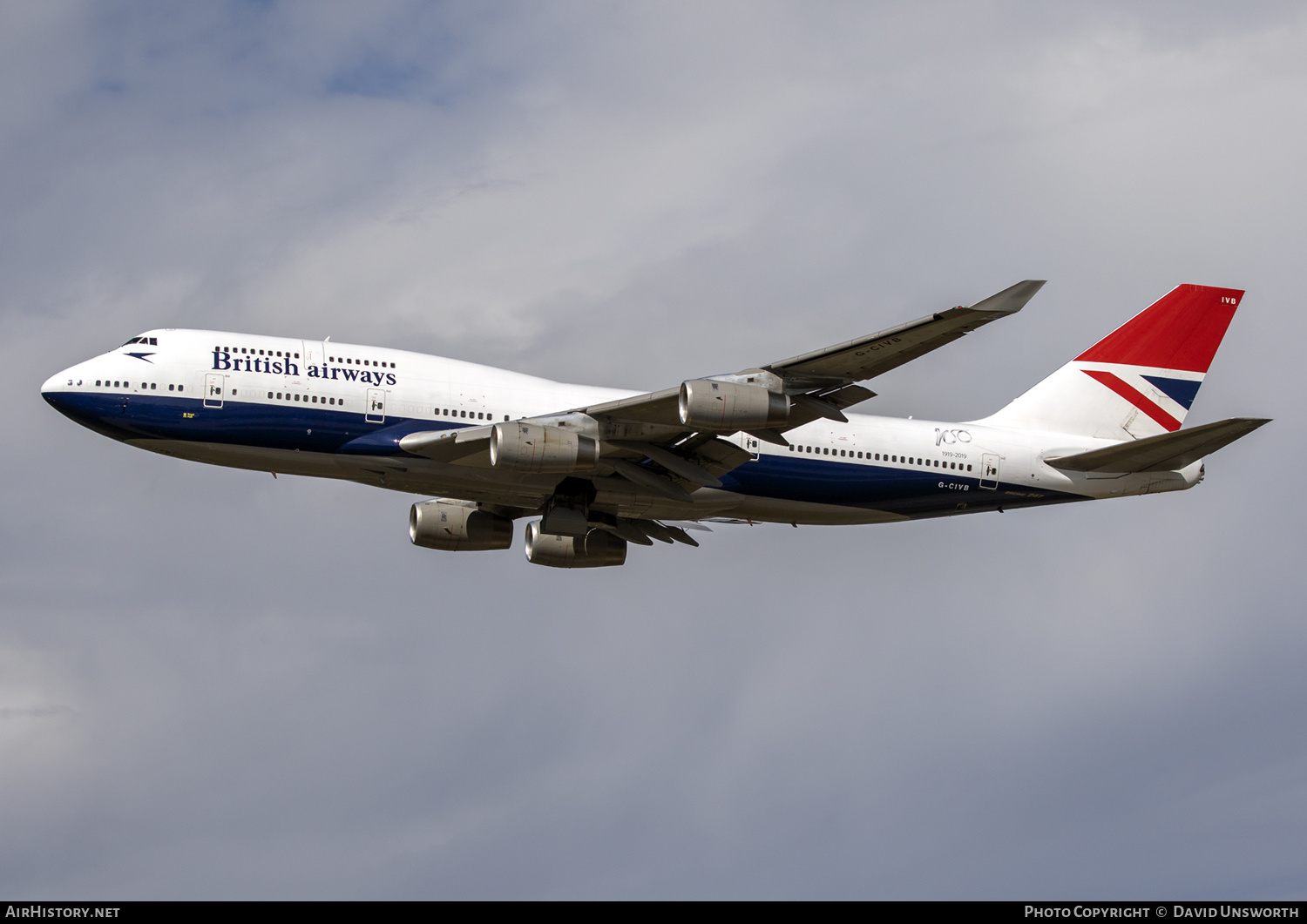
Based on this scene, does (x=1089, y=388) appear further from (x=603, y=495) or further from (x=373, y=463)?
(x=373, y=463)

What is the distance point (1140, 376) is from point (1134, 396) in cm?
81

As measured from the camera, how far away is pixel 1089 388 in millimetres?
→ 50344

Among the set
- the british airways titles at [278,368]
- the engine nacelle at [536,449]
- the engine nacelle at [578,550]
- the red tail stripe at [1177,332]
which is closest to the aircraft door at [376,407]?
the british airways titles at [278,368]

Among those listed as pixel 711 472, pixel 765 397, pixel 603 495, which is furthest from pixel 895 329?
pixel 603 495

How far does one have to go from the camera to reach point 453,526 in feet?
160

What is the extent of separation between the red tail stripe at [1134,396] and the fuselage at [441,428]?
4396 millimetres

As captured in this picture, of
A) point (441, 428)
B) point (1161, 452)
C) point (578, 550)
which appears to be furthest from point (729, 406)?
point (1161, 452)

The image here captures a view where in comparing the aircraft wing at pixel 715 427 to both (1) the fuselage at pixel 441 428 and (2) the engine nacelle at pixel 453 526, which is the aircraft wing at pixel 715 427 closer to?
(1) the fuselage at pixel 441 428

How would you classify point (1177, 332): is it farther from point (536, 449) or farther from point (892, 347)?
point (536, 449)

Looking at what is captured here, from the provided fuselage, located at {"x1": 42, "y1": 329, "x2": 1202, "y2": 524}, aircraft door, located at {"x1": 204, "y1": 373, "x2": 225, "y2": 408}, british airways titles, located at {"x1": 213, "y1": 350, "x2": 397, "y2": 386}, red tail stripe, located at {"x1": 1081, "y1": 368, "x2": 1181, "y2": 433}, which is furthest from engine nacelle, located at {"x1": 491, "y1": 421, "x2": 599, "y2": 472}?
red tail stripe, located at {"x1": 1081, "y1": 368, "x2": 1181, "y2": 433}
